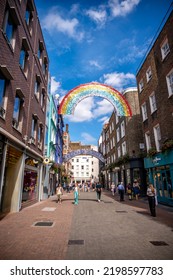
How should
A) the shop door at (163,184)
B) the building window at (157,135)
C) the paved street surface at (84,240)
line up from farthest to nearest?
1. the building window at (157,135)
2. the shop door at (163,184)
3. the paved street surface at (84,240)

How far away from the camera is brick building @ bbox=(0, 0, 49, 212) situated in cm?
855

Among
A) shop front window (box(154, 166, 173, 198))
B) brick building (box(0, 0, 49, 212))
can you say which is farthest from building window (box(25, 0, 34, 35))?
shop front window (box(154, 166, 173, 198))

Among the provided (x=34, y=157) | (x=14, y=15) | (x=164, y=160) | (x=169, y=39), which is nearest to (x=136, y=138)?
(x=164, y=160)

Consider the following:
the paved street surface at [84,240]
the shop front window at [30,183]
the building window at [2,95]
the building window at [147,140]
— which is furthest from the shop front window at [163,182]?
the building window at [2,95]

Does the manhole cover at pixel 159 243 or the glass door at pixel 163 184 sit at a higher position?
the glass door at pixel 163 184

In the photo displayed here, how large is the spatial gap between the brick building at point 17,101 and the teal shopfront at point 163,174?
1072 cm

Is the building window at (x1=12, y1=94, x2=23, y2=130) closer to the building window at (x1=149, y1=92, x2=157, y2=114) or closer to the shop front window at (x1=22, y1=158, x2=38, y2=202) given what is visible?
the shop front window at (x1=22, y1=158, x2=38, y2=202)

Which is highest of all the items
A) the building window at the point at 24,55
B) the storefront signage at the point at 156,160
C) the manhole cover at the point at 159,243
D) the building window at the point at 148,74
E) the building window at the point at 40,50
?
the building window at the point at 40,50

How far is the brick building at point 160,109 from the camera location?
13828mm

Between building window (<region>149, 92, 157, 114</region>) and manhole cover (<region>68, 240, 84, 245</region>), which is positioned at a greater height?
building window (<region>149, 92, 157, 114</region>)

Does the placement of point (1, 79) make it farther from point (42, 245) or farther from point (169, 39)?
point (169, 39)

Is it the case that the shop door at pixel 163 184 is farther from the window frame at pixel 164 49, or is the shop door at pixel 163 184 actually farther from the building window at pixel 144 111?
the window frame at pixel 164 49

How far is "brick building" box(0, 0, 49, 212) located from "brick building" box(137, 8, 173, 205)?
35.3 ft

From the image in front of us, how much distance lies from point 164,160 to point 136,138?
10375 millimetres
